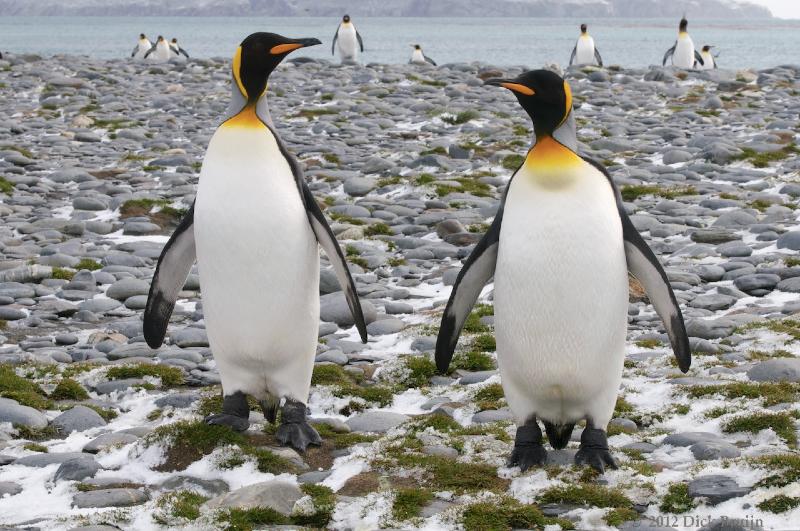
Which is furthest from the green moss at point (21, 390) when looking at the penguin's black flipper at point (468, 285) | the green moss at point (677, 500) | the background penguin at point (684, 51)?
the background penguin at point (684, 51)

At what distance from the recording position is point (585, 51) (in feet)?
100

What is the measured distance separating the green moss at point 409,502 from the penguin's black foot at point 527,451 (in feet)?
1.48

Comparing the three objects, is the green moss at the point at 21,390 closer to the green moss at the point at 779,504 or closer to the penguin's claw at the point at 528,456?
the penguin's claw at the point at 528,456

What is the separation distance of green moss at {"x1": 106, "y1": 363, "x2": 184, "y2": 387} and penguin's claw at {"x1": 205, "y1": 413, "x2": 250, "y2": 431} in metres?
1.08

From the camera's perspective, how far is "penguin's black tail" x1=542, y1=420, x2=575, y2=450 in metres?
4.65

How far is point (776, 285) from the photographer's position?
7.56 m

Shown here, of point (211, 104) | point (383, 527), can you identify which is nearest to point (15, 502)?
point (383, 527)

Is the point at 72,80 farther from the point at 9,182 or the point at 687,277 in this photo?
the point at 687,277

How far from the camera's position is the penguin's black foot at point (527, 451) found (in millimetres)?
4402

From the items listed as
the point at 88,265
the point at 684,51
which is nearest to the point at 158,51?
the point at 684,51

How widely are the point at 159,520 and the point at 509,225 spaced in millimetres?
1862

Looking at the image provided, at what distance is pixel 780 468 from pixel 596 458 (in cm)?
73

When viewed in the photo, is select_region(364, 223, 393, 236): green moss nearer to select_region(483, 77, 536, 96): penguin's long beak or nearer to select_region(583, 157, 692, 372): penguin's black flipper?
select_region(583, 157, 692, 372): penguin's black flipper

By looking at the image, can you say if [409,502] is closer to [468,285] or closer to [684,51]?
[468,285]
